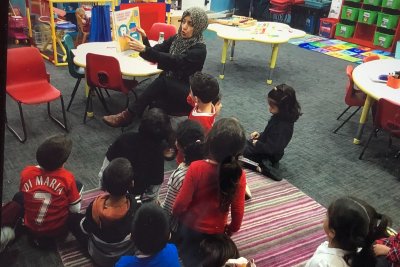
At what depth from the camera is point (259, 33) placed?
197 inches

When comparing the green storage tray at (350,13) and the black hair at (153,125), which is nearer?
the black hair at (153,125)

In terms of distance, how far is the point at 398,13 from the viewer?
689cm

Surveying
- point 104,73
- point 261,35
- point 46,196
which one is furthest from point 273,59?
point 46,196

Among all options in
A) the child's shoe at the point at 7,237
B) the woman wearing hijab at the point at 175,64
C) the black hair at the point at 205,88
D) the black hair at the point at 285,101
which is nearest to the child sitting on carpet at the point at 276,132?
the black hair at the point at 285,101

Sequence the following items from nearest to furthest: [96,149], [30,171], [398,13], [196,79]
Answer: [30,171] < [196,79] < [96,149] < [398,13]

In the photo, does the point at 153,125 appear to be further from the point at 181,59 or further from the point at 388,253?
the point at 388,253

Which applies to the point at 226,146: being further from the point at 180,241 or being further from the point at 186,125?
the point at 180,241

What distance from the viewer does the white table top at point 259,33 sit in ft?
15.5

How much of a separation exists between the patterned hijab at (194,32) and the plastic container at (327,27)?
212 inches

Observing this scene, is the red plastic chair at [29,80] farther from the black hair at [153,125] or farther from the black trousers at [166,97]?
the black hair at [153,125]

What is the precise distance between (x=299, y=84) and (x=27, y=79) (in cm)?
332

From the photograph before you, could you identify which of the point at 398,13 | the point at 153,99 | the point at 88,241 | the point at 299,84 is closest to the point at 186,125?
the point at 88,241

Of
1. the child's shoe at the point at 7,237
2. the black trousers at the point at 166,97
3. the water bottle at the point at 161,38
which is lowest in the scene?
the child's shoe at the point at 7,237

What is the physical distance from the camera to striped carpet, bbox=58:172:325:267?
2219mm
